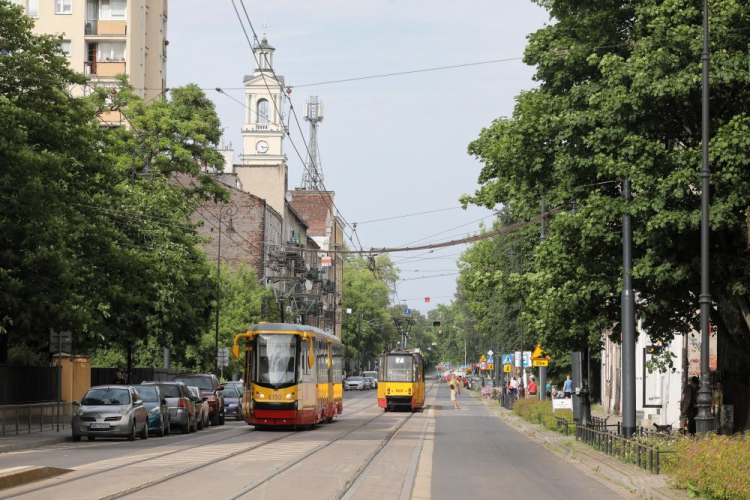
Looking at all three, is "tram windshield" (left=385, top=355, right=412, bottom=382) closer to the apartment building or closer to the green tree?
the apartment building

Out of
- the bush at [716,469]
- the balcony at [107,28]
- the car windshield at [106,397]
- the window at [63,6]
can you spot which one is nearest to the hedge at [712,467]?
the bush at [716,469]

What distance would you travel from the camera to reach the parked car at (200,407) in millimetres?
38475

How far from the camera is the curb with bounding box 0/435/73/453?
2691 cm

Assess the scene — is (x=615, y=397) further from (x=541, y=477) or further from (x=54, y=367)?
(x=541, y=477)

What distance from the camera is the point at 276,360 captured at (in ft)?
118

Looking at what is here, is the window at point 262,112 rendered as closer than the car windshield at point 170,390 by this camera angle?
No

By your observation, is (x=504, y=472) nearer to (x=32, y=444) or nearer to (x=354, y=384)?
(x=32, y=444)

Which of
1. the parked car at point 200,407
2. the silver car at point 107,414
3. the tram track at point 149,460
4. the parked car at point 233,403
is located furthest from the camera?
the parked car at point 233,403

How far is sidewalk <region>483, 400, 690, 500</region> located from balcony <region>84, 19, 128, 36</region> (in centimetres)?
4496

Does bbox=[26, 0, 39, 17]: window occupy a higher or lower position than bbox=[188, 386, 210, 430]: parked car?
higher

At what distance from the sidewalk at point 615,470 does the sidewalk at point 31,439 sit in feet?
41.3

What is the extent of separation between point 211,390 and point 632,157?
80.0 feet

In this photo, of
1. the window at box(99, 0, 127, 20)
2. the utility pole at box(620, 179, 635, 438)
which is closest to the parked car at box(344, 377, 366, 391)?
the window at box(99, 0, 127, 20)

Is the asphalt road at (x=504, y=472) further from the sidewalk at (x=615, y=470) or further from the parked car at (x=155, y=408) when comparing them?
the parked car at (x=155, y=408)
